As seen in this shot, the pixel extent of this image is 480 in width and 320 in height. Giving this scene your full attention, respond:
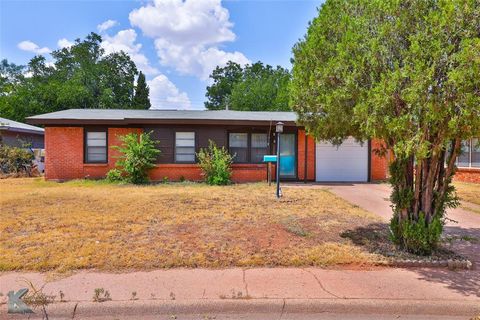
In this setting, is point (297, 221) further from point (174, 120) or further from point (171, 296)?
point (174, 120)

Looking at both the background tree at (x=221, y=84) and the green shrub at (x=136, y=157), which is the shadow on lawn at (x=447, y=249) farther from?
the background tree at (x=221, y=84)

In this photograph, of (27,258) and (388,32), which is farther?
(27,258)

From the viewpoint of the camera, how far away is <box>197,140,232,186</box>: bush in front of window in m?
13.1

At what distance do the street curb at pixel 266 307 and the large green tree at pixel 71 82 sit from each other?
31.2m

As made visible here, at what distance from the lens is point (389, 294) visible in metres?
3.66

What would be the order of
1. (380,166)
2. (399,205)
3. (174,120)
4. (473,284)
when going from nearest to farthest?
(473,284), (399,205), (174,120), (380,166)

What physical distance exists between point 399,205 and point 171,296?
3.51 metres

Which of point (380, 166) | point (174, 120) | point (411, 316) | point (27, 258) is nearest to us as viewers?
point (411, 316)

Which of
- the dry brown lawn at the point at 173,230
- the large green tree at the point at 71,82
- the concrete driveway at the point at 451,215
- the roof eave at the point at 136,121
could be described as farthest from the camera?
the large green tree at the point at 71,82

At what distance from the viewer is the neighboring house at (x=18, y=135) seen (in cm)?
1875

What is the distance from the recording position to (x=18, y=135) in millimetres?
20953

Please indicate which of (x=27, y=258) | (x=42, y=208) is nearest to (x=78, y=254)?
(x=27, y=258)

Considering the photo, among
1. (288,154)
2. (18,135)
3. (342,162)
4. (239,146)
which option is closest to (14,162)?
(18,135)

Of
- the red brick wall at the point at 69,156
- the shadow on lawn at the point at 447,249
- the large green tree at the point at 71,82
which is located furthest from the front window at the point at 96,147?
the large green tree at the point at 71,82
